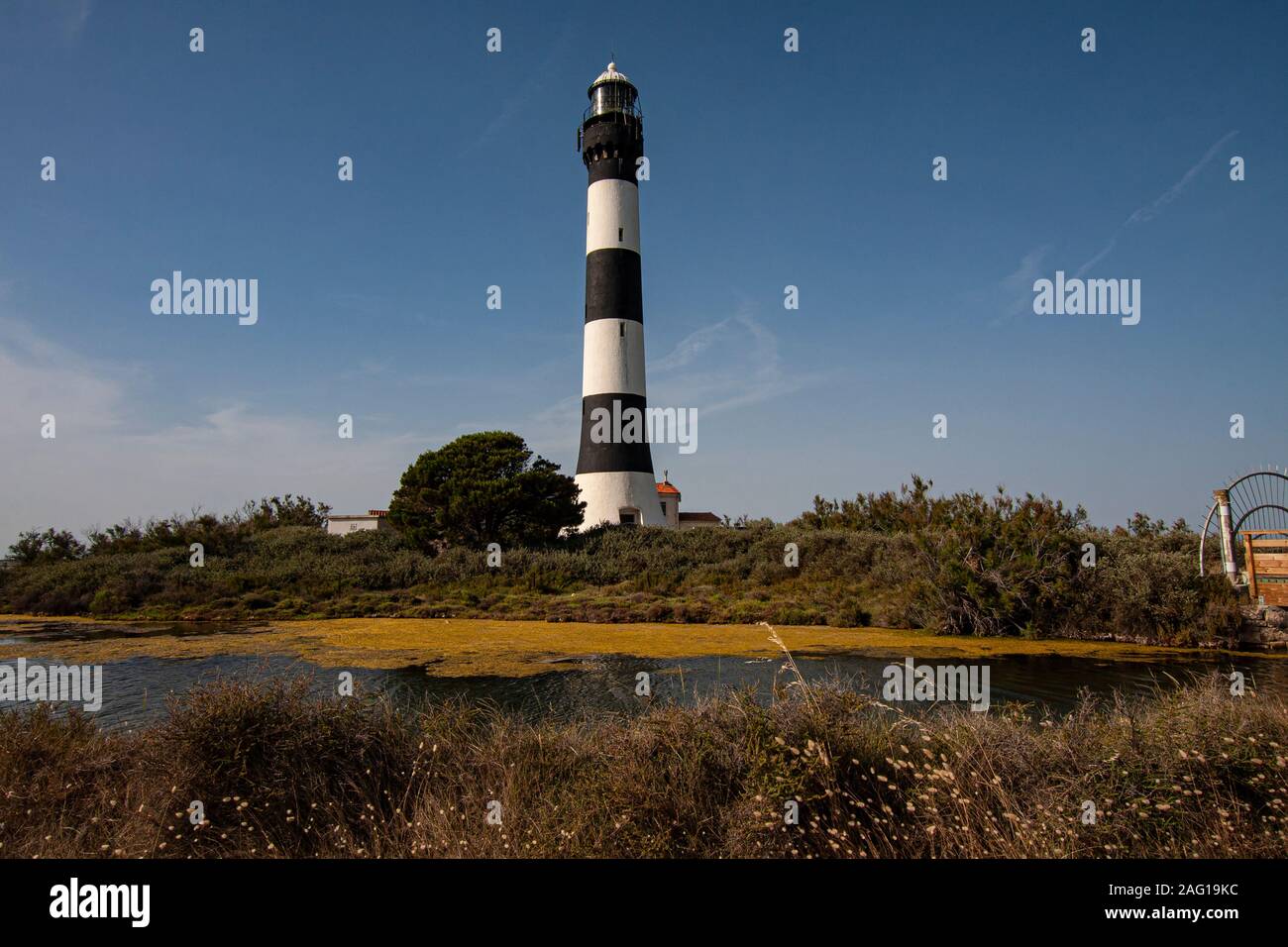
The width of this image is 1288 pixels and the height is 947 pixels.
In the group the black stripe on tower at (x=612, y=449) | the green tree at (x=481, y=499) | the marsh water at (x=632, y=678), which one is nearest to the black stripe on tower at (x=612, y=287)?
the black stripe on tower at (x=612, y=449)

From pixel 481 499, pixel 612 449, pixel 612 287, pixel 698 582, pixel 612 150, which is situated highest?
pixel 612 150

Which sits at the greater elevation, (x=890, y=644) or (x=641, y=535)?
(x=641, y=535)

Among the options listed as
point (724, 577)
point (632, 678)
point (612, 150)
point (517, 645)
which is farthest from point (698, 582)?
point (612, 150)

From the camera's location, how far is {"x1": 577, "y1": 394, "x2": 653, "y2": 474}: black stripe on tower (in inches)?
→ 1131

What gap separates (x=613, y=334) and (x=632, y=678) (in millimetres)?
19880

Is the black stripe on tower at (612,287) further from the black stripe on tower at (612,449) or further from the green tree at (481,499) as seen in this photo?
the green tree at (481,499)

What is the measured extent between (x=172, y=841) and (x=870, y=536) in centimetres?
2264

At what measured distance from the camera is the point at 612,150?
3000 cm

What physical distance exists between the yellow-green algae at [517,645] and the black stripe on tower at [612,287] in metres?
15.4

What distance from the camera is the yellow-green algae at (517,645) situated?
12.8 meters

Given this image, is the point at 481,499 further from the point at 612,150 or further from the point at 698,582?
the point at 612,150
